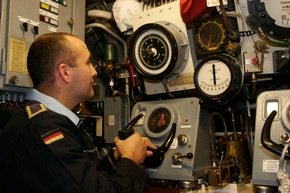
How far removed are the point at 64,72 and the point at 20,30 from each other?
0.61m

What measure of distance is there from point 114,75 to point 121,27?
0.38m

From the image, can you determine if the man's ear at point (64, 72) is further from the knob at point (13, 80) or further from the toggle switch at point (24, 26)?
the toggle switch at point (24, 26)

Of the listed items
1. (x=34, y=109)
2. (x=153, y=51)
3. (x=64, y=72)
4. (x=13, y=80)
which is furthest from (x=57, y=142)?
(x=153, y=51)

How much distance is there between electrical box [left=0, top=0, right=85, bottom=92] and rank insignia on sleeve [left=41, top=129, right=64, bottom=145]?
821mm

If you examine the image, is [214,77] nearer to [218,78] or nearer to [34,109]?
[218,78]

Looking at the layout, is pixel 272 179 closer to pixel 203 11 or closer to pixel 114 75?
pixel 203 11

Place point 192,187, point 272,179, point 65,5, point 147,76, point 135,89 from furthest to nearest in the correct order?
point 135,89, point 65,5, point 147,76, point 192,187, point 272,179

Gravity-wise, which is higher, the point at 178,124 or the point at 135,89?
the point at 135,89

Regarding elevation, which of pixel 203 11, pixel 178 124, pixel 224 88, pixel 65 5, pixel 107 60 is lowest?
pixel 178 124

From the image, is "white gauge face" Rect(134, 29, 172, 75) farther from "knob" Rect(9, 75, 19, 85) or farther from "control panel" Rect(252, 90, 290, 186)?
"knob" Rect(9, 75, 19, 85)

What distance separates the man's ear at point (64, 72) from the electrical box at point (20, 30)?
1.63ft

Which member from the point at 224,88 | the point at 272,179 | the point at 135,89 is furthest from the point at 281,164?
the point at 135,89

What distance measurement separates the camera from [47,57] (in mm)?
1493

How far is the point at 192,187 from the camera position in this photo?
5.51 ft
